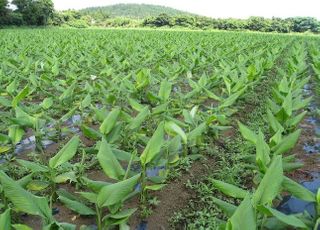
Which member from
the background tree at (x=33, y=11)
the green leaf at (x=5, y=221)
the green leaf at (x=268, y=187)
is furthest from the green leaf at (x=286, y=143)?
the background tree at (x=33, y=11)

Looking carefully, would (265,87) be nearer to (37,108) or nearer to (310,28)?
(37,108)

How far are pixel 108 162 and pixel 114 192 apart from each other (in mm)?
351

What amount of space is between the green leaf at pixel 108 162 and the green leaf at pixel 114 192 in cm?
30

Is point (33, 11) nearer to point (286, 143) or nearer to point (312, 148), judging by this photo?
point (312, 148)

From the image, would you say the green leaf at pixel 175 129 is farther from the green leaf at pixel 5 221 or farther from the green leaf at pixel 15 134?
the green leaf at pixel 5 221

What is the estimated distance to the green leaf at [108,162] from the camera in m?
2.32

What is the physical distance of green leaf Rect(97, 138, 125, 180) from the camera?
2320 mm

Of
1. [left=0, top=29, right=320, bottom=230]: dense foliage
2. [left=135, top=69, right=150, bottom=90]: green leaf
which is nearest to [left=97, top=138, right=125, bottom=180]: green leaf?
[left=0, top=29, right=320, bottom=230]: dense foliage

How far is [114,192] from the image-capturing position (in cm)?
202

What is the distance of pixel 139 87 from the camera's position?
471 cm

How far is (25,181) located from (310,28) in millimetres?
56432

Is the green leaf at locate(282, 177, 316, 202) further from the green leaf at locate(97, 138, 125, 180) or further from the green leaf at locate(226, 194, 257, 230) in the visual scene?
the green leaf at locate(97, 138, 125, 180)

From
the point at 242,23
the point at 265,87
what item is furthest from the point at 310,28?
the point at 265,87

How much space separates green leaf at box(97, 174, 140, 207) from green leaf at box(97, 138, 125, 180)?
1.00 feet
